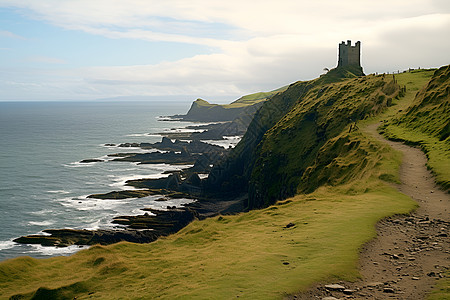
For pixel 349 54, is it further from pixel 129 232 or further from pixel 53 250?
pixel 53 250

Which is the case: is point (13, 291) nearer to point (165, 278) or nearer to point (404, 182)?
point (165, 278)

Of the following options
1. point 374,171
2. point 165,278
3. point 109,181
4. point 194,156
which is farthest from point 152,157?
point 165,278

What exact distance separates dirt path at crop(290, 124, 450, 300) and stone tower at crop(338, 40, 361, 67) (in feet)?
275

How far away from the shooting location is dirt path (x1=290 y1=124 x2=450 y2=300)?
12.7 meters

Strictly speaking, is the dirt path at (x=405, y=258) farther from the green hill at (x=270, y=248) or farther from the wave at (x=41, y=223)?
the wave at (x=41, y=223)

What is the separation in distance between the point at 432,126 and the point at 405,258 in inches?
1175

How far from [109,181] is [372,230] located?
8646cm

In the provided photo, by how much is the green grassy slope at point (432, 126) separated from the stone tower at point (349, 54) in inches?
1884

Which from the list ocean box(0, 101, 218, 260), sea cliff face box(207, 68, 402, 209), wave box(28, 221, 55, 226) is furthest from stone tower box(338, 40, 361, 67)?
wave box(28, 221, 55, 226)

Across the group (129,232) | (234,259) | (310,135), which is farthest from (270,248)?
(310,135)

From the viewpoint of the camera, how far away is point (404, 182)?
27109 mm

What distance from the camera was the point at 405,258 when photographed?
15.2m

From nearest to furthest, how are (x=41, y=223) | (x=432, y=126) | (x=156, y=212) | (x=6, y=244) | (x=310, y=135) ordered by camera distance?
(x=432, y=126), (x=6, y=244), (x=310, y=135), (x=41, y=223), (x=156, y=212)

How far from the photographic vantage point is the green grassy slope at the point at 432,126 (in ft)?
96.4
